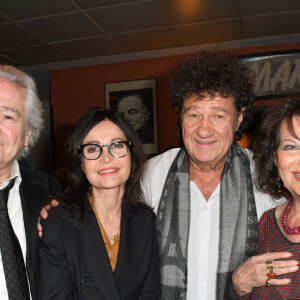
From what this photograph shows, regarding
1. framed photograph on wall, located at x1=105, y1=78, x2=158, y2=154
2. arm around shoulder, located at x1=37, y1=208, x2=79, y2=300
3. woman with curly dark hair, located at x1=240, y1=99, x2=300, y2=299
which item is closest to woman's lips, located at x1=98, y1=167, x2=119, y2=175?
arm around shoulder, located at x1=37, y1=208, x2=79, y2=300

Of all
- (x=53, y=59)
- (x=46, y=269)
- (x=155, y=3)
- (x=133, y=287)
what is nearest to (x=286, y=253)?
(x=133, y=287)

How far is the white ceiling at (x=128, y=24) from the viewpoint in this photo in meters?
4.59

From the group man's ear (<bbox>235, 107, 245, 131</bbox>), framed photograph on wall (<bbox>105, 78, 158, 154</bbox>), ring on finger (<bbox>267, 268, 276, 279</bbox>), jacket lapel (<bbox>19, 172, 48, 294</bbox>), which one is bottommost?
ring on finger (<bbox>267, 268, 276, 279</bbox>)

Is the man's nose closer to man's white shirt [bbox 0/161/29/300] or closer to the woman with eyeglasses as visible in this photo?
the woman with eyeglasses

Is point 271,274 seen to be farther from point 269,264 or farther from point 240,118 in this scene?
point 240,118

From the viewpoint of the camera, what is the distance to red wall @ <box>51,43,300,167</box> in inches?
254

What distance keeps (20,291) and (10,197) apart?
50 centimetres

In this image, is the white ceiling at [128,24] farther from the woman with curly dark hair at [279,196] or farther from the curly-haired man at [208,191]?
the woman with curly dark hair at [279,196]

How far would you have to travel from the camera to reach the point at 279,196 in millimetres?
1984

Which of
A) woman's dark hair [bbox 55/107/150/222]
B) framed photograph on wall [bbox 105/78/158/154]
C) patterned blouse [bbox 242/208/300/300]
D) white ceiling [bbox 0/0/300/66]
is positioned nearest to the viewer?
patterned blouse [bbox 242/208/300/300]

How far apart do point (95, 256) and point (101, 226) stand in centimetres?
19

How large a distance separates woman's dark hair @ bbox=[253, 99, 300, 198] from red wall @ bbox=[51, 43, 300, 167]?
435cm

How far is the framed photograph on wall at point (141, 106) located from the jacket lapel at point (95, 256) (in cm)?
452

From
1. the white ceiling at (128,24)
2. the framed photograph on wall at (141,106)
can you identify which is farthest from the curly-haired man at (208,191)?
the framed photograph on wall at (141,106)
